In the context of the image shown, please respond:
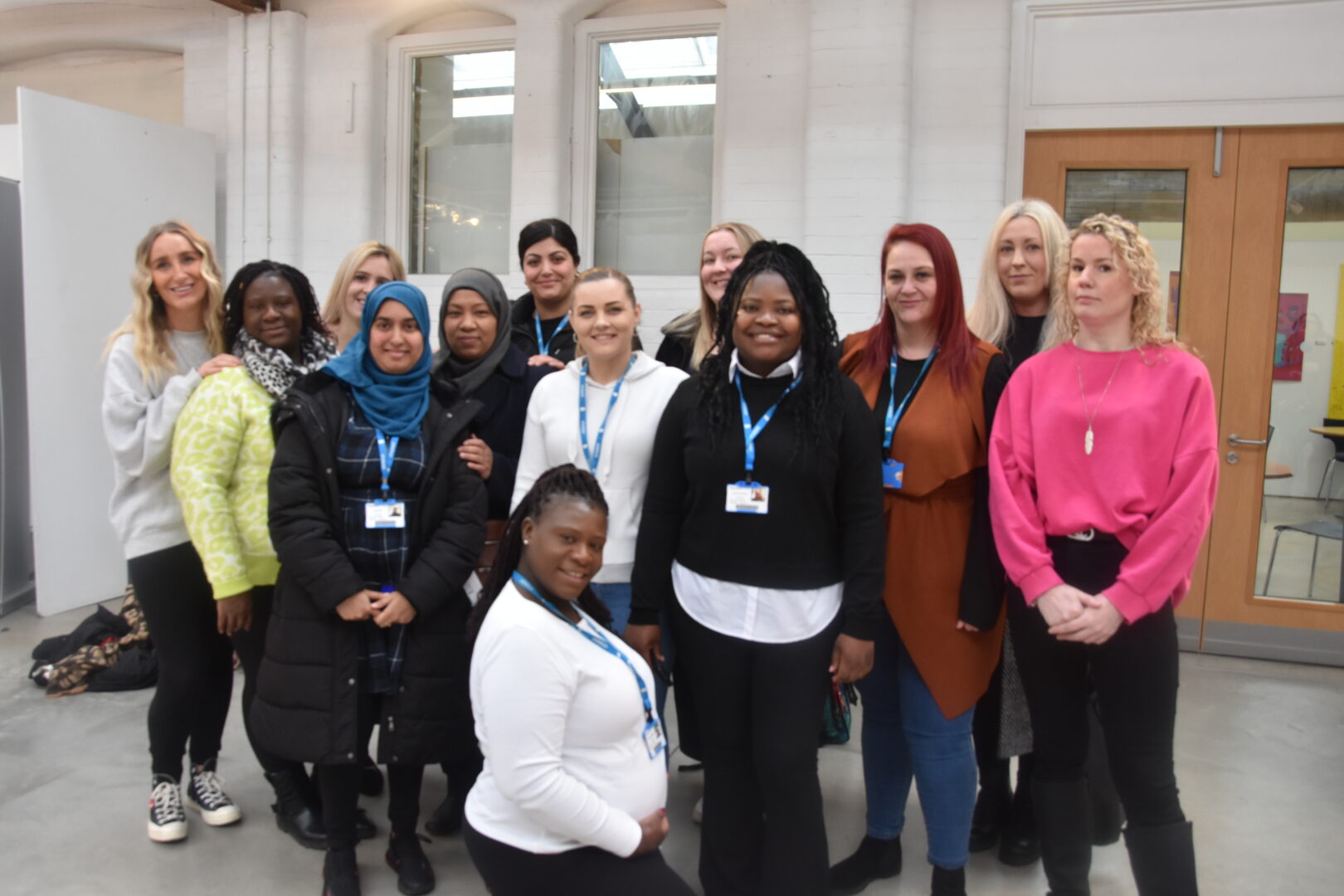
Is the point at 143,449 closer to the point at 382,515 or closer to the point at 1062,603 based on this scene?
the point at 382,515

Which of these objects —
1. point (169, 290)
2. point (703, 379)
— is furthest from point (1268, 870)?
point (169, 290)

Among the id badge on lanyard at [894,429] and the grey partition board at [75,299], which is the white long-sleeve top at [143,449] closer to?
the id badge on lanyard at [894,429]

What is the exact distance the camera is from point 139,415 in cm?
265

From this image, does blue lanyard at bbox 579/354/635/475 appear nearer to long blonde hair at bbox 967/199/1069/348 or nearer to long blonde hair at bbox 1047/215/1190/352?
long blonde hair at bbox 967/199/1069/348

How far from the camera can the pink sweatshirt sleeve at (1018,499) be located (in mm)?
2047

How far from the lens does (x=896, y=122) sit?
14.8 ft

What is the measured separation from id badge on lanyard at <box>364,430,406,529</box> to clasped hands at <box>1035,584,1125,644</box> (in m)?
1.49

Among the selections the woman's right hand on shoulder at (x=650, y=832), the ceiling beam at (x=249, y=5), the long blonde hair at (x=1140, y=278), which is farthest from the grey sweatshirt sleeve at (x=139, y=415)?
the ceiling beam at (x=249, y=5)

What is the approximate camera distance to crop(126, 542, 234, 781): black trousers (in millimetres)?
2633

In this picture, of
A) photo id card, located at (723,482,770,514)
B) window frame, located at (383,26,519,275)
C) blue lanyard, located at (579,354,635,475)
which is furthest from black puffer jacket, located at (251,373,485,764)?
window frame, located at (383,26,519,275)

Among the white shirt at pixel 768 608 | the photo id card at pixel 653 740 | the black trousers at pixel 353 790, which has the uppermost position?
the white shirt at pixel 768 608

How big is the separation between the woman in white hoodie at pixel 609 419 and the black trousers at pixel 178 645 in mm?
996

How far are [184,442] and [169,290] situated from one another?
1.72 ft

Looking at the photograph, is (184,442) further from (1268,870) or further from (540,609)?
(1268,870)
